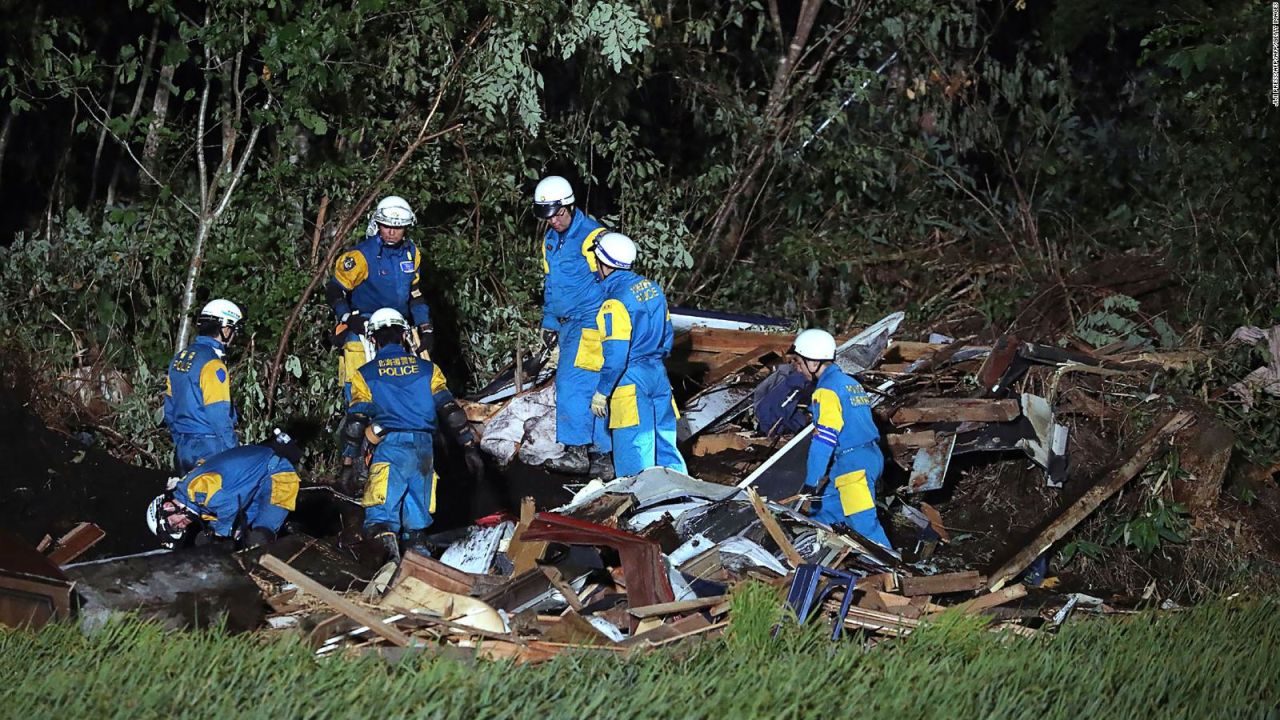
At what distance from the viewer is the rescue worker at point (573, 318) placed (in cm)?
1098

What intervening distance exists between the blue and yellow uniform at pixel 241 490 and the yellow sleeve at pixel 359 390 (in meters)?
0.94

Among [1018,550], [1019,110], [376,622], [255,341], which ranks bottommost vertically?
[1018,550]

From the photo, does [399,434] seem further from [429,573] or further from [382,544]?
[429,573]

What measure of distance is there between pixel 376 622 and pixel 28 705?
188 centimetres

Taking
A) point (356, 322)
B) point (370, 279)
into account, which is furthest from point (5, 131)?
point (356, 322)

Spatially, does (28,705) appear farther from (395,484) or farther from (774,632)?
(395,484)

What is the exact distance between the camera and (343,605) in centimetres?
752

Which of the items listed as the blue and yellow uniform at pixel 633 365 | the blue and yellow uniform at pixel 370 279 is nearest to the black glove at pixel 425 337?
the blue and yellow uniform at pixel 370 279

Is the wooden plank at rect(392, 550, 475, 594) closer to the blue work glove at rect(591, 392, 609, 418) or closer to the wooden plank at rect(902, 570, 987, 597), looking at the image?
the blue work glove at rect(591, 392, 609, 418)

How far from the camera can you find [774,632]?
24.7 ft

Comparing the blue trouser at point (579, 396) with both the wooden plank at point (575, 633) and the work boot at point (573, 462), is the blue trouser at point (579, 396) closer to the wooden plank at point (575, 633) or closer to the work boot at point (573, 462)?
the work boot at point (573, 462)

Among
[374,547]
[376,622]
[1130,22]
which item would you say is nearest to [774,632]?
[376,622]

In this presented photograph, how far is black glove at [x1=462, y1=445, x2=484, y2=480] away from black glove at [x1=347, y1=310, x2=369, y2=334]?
1240mm

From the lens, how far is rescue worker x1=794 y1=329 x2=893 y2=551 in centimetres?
1004
